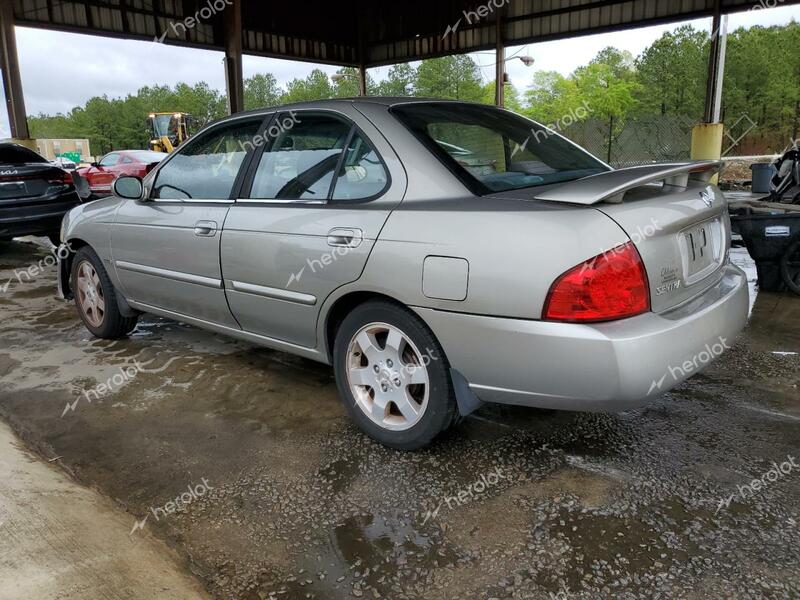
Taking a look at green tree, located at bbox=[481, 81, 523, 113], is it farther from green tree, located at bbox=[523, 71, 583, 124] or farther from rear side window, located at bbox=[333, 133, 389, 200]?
rear side window, located at bbox=[333, 133, 389, 200]

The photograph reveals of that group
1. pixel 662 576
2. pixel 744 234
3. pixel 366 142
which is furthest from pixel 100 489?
pixel 744 234

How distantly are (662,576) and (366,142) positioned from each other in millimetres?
2050

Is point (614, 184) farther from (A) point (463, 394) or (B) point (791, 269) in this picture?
(B) point (791, 269)

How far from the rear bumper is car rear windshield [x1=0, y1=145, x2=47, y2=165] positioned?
7.59 metres

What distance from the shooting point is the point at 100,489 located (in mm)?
2537

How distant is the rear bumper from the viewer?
211 centimetres

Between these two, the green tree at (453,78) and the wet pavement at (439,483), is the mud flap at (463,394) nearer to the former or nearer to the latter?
the wet pavement at (439,483)

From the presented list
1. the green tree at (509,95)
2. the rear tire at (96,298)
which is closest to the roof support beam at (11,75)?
the rear tire at (96,298)

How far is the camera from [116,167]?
13531 millimetres

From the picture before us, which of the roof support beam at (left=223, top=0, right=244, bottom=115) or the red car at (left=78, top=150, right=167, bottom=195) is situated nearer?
the red car at (left=78, top=150, right=167, bottom=195)

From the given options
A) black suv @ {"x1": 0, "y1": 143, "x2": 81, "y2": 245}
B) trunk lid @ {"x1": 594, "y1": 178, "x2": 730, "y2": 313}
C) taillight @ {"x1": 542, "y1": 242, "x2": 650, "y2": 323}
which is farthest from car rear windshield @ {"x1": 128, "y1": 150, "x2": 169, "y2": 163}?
taillight @ {"x1": 542, "y1": 242, "x2": 650, "y2": 323}

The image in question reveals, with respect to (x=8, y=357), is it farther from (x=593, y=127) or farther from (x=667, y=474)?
(x=593, y=127)

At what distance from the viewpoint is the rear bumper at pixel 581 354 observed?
211cm

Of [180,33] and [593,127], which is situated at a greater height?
[180,33]
